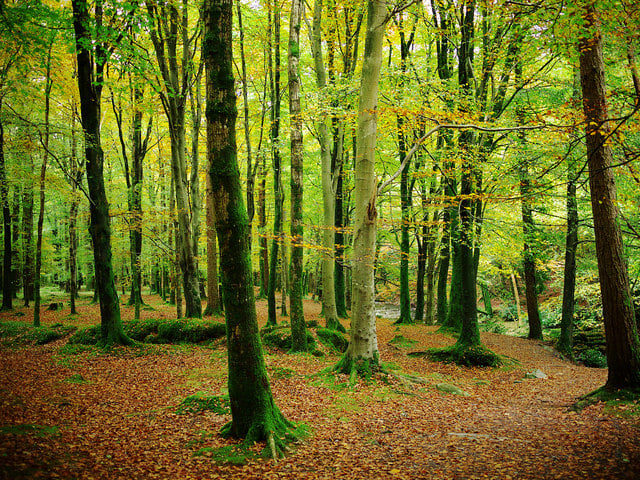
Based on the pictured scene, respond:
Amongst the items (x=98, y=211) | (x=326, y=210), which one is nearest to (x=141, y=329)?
(x=98, y=211)

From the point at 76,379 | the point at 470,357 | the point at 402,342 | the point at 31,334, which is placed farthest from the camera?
the point at 402,342

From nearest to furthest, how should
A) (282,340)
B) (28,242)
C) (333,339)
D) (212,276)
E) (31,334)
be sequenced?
1. (282,340)
2. (31,334)
3. (333,339)
4. (212,276)
5. (28,242)

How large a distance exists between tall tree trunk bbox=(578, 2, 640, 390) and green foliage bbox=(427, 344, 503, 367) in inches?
177

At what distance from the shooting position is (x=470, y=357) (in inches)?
432

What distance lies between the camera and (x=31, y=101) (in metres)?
13.9

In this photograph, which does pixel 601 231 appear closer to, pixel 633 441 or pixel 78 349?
pixel 633 441

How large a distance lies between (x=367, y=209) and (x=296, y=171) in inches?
124

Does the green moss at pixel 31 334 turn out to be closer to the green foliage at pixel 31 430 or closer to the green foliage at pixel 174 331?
the green foliage at pixel 174 331

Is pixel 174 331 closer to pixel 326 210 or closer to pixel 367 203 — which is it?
pixel 326 210

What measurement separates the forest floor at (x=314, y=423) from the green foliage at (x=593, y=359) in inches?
128

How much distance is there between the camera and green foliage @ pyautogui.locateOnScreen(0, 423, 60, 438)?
13.0ft

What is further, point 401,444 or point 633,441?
point 401,444

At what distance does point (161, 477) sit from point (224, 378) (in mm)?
4632

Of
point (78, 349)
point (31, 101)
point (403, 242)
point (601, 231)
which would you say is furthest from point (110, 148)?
point (601, 231)
